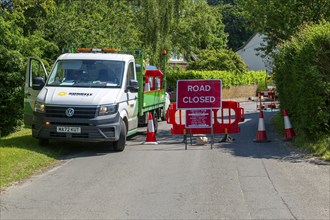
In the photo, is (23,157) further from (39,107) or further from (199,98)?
(199,98)

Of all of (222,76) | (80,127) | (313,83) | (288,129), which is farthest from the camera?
(222,76)

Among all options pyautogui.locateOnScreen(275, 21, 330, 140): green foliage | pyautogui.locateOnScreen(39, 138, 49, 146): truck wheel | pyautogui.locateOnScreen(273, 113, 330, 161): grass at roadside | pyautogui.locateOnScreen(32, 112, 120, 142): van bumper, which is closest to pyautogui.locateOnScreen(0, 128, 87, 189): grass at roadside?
pyautogui.locateOnScreen(39, 138, 49, 146): truck wheel

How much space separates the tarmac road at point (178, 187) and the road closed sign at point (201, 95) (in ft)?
4.83

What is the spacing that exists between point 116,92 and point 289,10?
26.2 feet

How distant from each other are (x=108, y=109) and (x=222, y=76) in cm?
Answer: 3543

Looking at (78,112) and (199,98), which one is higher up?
(199,98)

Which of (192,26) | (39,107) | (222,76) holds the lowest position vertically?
(39,107)

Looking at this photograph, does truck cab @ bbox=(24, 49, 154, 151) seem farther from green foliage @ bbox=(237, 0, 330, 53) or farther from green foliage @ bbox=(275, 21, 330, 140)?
green foliage @ bbox=(237, 0, 330, 53)

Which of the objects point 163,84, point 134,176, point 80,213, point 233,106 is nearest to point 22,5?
point 163,84

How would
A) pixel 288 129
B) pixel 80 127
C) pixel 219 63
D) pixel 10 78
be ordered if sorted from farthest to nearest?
pixel 219 63, pixel 10 78, pixel 288 129, pixel 80 127

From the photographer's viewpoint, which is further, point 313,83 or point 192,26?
point 192,26

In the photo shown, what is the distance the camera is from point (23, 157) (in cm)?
1033

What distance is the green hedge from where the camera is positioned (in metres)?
42.1

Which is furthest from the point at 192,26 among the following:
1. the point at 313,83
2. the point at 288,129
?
the point at 313,83
